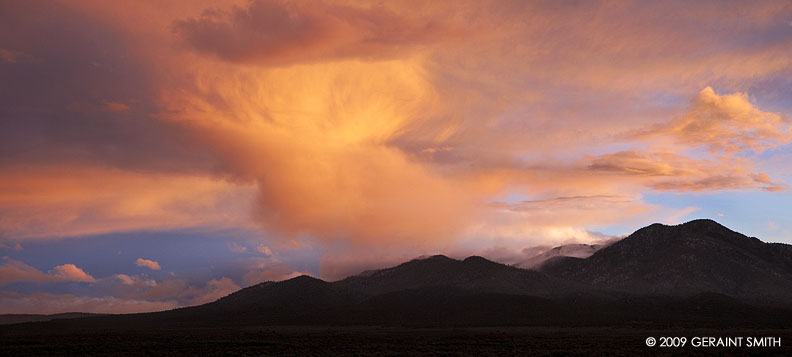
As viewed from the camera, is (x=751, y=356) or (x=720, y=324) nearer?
(x=751, y=356)

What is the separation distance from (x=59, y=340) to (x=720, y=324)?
428 ft

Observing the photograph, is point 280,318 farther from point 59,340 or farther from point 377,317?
point 59,340

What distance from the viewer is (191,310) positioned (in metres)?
199

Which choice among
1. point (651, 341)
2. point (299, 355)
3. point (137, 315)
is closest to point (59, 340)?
point (299, 355)

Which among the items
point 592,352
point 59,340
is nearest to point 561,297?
point 592,352

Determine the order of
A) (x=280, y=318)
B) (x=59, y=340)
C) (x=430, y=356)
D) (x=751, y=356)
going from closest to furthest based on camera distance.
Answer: (x=751, y=356), (x=430, y=356), (x=59, y=340), (x=280, y=318)

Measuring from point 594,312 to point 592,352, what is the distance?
108698 mm

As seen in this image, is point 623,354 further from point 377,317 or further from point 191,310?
point 191,310

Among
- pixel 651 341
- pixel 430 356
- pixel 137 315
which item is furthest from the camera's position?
pixel 137 315

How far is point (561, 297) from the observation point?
19112 cm

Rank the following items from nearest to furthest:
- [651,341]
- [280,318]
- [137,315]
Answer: [651,341], [280,318], [137,315]

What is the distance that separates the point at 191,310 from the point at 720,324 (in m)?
160

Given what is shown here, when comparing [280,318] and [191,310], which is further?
[191,310]

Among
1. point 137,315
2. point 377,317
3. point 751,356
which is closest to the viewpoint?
point 751,356
